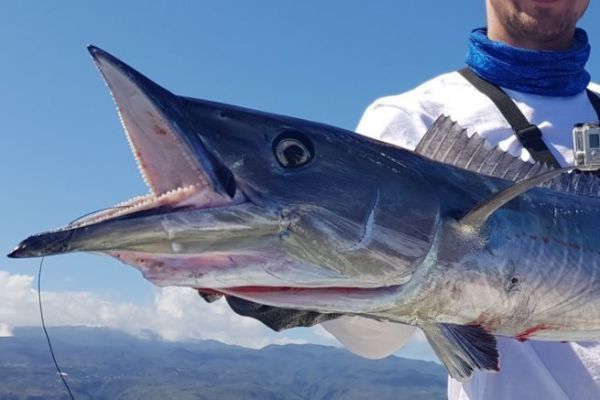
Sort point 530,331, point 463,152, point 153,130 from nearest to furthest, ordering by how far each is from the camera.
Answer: point 153,130, point 530,331, point 463,152

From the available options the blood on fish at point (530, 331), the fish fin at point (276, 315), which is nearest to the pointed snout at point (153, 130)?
the fish fin at point (276, 315)

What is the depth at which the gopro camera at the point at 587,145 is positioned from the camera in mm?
4977

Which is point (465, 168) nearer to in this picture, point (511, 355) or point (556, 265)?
point (556, 265)

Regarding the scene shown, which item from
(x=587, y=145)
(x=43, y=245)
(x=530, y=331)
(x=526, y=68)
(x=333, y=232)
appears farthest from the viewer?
(x=526, y=68)

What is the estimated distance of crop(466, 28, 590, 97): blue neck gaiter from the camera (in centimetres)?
564

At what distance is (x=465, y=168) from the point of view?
369 centimetres

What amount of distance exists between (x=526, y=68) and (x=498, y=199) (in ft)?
9.66

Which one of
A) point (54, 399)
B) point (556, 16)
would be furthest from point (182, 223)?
point (54, 399)

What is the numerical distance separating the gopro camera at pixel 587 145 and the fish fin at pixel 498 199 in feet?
6.63

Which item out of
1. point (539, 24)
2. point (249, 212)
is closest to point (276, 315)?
point (249, 212)

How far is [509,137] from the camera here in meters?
5.31

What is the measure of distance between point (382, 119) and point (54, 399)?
6575 inches

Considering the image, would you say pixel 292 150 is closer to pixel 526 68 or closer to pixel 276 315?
pixel 276 315

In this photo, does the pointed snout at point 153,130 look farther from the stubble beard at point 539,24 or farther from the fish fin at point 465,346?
the stubble beard at point 539,24
